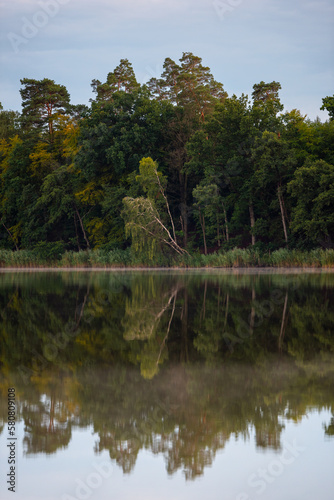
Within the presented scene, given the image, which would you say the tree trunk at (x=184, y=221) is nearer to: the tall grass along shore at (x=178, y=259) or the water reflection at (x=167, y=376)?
the tall grass along shore at (x=178, y=259)

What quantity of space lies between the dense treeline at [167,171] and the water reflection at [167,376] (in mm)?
30044

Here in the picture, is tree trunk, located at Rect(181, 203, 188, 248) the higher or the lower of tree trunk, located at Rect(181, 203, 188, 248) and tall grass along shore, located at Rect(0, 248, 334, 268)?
the higher

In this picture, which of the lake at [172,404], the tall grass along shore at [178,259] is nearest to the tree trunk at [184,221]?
the tall grass along shore at [178,259]

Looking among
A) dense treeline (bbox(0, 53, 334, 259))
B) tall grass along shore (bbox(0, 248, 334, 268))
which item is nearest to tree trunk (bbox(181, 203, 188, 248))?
dense treeline (bbox(0, 53, 334, 259))

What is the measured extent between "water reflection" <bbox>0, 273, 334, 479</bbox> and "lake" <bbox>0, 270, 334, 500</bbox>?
0.05 feet

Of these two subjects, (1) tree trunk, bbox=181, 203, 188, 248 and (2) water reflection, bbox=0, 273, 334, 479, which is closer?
(2) water reflection, bbox=0, 273, 334, 479

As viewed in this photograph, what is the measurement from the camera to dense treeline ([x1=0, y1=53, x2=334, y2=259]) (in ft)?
152

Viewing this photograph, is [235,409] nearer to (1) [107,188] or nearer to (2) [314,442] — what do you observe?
(2) [314,442]

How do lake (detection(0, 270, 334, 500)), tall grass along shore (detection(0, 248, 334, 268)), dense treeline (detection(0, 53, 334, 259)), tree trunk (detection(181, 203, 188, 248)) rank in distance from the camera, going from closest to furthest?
lake (detection(0, 270, 334, 500)), tall grass along shore (detection(0, 248, 334, 268)), dense treeline (detection(0, 53, 334, 259)), tree trunk (detection(181, 203, 188, 248))

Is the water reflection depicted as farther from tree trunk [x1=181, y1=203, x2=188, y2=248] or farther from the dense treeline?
tree trunk [x1=181, y1=203, x2=188, y2=248]

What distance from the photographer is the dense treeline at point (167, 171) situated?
152 ft

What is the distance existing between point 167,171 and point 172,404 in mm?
55502

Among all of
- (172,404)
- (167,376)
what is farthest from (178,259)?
(172,404)

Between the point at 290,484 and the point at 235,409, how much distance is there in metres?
1.53
